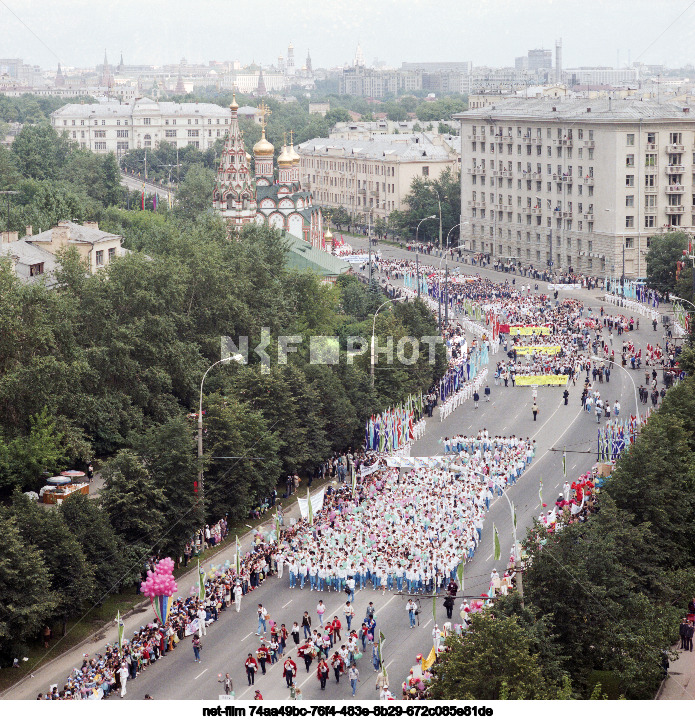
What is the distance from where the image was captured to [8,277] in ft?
172

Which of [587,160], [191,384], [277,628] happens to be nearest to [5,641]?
[277,628]

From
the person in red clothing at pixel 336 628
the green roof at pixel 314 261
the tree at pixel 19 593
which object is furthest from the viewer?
the green roof at pixel 314 261

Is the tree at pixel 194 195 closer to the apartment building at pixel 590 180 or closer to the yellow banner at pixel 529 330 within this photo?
the apartment building at pixel 590 180

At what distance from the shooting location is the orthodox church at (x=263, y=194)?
363 feet

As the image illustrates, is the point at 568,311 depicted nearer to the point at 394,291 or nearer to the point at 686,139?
the point at 394,291

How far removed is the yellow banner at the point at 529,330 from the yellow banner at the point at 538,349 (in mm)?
4375

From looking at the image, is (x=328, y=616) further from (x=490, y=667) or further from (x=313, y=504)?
(x=490, y=667)

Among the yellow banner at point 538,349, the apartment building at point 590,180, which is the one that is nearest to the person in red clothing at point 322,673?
the yellow banner at point 538,349

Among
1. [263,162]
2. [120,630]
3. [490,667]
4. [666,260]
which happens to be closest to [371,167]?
[263,162]

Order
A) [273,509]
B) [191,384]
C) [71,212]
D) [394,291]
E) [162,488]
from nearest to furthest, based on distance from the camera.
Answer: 1. [162,488]
2. [273,509]
3. [191,384]
4. [394,291]
5. [71,212]

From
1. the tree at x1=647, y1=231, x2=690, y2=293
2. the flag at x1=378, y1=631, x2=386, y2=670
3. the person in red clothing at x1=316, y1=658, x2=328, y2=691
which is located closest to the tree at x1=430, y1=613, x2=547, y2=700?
the flag at x1=378, y1=631, x2=386, y2=670

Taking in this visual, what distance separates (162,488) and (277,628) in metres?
7.89

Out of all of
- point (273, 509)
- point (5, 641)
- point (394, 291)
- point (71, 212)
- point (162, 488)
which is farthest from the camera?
point (71, 212)

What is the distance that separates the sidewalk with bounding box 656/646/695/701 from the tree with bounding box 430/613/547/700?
516 centimetres
